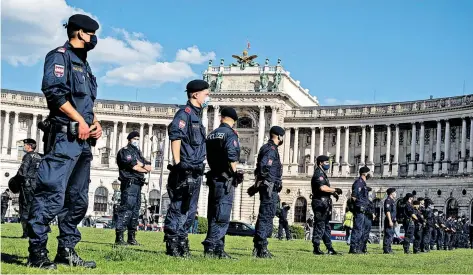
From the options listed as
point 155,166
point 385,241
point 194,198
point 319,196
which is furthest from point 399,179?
point 194,198

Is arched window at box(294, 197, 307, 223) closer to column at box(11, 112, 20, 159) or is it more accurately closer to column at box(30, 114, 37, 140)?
column at box(30, 114, 37, 140)

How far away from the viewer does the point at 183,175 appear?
43.8 feet

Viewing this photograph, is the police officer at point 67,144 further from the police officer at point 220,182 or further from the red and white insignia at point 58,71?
the police officer at point 220,182

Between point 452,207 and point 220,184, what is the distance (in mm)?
63836

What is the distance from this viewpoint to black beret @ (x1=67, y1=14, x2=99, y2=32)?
968 centimetres

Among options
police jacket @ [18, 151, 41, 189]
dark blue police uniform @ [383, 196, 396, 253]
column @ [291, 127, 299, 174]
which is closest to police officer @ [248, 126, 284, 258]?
police jacket @ [18, 151, 41, 189]

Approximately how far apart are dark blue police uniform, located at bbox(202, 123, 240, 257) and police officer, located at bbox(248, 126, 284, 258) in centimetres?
193

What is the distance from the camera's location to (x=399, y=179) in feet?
261

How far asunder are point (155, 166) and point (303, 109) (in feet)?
68.5

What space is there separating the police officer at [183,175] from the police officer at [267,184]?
106 inches

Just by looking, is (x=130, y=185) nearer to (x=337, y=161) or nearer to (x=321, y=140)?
(x=337, y=161)

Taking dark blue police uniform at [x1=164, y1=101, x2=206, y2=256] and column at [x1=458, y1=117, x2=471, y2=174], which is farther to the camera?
column at [x1=458, y1=117, x2=471, y2=174]

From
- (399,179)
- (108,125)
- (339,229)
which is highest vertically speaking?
(108,125)

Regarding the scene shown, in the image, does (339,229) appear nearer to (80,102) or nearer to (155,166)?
(155,166)
